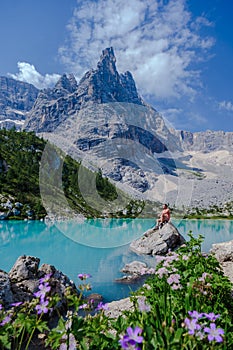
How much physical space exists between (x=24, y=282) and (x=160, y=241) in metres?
11.3

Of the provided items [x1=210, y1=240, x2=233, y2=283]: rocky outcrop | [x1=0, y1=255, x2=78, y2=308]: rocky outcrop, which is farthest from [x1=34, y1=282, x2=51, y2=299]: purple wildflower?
[x1=210, y1=240, x2=233, y2=283]: rocky outcrop

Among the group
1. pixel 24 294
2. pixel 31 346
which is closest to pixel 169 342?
pixel 31 346

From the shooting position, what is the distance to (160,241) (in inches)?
701

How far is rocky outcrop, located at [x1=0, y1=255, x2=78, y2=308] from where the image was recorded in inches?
269

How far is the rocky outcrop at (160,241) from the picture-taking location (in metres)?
17.3

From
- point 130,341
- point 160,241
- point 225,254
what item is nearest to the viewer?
point 130,341

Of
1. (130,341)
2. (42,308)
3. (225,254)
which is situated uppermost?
(130,341)

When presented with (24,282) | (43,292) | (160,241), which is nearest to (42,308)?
(43,292)

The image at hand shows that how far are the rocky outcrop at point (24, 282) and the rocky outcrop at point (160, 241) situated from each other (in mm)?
9192

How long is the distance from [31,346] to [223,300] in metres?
3.64

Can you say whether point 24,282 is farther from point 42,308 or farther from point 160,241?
point 160,241

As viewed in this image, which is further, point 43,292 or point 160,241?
point 160,241

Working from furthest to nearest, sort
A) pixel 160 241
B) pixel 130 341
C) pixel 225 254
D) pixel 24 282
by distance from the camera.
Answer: pixel 160 241, pixel 225 254, pixel 24 282, pixel 130 341

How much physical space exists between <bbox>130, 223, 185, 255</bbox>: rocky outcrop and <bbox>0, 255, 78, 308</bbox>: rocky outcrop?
9.19 metres
